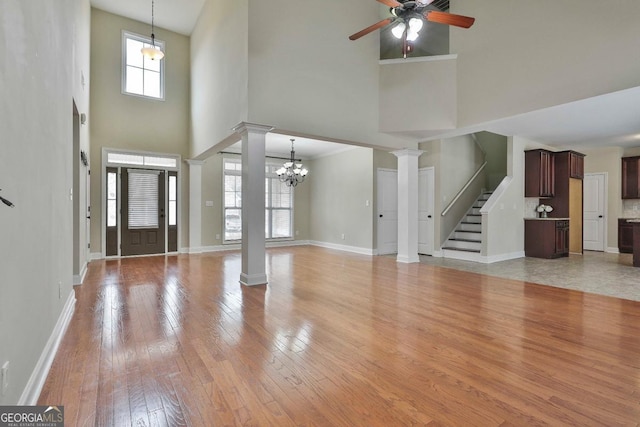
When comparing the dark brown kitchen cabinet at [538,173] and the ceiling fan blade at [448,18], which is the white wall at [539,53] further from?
the dark brown kitchen cabinet at [538,173]

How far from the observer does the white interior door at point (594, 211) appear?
812 centimetres

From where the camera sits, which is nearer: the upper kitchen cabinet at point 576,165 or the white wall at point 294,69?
the white wall at point 294,69

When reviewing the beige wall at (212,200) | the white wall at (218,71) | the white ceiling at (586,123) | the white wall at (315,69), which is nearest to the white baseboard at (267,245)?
the beige wall at (212,200)

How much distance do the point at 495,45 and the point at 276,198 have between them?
6.55 metres

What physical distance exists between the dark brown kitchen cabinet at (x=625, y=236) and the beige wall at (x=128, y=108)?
10821 millimetres

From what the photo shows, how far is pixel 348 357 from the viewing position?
240cm

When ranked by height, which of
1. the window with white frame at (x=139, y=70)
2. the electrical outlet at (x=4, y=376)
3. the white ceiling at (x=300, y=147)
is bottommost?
the electrical outlet at (x=4, y=376)

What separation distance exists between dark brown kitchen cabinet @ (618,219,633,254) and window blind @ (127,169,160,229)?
11.4 m

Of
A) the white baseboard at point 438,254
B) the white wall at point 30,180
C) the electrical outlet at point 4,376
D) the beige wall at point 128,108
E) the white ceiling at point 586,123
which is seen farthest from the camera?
the white baseboard at point 438,254

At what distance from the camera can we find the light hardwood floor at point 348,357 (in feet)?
5.76

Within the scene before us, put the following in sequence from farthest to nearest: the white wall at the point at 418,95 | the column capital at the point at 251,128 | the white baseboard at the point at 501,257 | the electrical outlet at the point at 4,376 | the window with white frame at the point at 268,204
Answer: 1. the window with white frame at the point at 268,204
2. the white baseboard at the point at 501,257
3. the white wall at the point at 418,95
4. the column capital at the point at 251,128
5. the electrical outlet at the point at 4,376

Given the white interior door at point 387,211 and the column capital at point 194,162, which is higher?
the column capital at point 194,162

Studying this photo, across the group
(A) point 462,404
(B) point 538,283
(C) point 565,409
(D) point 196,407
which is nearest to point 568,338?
(C) point 565,409

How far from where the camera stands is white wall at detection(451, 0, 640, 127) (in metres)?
4.04
